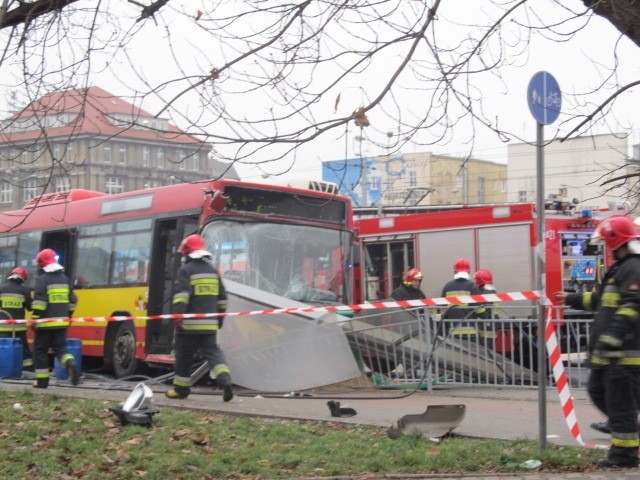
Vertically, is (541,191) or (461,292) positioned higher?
(541,191)

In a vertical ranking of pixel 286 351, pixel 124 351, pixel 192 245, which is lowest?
pixel 124 351

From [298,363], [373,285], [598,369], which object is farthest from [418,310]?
[373,285]

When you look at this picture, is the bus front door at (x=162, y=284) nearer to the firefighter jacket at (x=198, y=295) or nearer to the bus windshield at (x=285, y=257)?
the bus windshield at (x=285, y=257)

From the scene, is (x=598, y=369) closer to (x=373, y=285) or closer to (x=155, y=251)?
(x=155, y=251)

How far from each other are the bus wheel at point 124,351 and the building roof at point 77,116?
22.9ft

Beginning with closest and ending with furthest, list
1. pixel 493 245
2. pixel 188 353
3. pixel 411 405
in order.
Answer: pixel 411 405 → pixel 188 353 → pixel 493 245

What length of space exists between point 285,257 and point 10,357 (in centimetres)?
430

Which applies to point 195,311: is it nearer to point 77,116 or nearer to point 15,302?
point 77,116

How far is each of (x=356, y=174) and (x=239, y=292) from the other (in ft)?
18.0

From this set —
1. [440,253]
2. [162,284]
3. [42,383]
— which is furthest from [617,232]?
[440,253]

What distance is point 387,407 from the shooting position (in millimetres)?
11219

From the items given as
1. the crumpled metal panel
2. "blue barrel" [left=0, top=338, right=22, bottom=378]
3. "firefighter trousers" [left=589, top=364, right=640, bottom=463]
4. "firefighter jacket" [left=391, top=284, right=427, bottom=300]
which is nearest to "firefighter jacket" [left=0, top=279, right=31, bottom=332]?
"blue barrel" [left=0, top=338, right=22, bottom=378]

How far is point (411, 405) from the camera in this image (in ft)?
37.4

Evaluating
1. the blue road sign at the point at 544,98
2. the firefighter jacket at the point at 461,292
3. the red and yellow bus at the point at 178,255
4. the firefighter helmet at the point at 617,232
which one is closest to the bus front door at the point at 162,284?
the red and yellow bus at the point at 178,255
